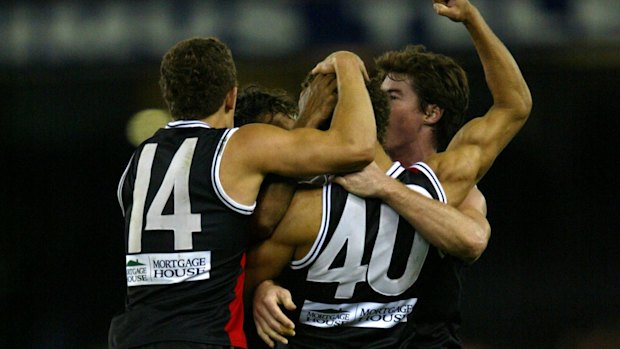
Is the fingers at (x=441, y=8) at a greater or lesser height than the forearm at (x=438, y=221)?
greater

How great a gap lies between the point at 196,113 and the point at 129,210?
32 cm

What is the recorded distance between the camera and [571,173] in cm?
689

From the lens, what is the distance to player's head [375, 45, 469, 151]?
354 cm

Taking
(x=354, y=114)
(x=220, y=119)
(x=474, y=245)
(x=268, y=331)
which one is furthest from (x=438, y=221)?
(x=220, y=119)

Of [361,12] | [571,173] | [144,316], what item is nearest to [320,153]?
[144,316]

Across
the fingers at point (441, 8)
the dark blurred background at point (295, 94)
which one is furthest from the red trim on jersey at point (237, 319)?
the dark blurred background at point (295, 94)

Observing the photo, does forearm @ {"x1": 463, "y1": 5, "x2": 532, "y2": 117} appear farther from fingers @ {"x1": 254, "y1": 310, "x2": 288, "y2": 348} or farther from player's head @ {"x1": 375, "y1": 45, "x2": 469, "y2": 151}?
fingers @ {"x1": 254, "y1": 310, "x2": 288, "y2": 348}

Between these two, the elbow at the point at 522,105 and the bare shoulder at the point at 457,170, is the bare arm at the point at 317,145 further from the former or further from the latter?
the elbow at the point at 522,105

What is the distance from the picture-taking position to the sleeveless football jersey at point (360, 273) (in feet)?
9.42

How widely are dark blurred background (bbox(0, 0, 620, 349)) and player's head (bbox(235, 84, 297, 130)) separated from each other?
341 centimetres

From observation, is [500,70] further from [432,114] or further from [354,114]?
[354,114]

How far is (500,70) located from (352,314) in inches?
36.5

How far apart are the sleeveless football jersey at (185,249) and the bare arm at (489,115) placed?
29.3 inches

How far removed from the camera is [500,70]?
130 inches
